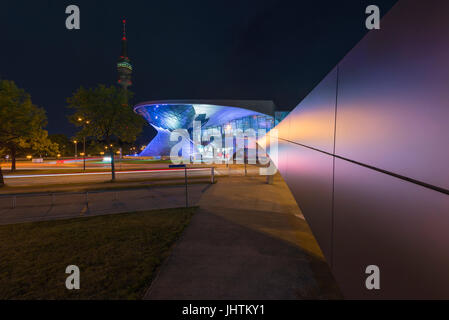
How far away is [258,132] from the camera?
55.9 meters

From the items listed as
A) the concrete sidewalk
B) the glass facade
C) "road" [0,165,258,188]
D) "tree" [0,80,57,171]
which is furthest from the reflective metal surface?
the glass facade

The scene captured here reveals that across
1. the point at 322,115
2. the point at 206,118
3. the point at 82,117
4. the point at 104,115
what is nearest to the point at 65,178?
the point at 82,117

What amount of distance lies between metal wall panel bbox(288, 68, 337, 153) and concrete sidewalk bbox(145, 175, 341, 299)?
2.86 metres

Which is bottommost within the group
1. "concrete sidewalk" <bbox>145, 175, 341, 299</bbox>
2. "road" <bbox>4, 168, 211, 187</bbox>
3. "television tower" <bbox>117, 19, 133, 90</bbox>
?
"concrete sidewalk" <bbox>145, 175, 341, 299</bbox>

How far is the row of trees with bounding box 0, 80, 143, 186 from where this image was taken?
15.2 meters

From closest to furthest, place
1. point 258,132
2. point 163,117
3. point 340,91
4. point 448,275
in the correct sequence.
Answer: point 448,275
point 340,91
point 258,132
point 163,117

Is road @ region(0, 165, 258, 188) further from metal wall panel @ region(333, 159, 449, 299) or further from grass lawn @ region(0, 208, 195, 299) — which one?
metal wall panel @ region(333, 159, 449, 299)

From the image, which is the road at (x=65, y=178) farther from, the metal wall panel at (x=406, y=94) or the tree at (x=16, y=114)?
the metal wall panel at (x=406, y=94)

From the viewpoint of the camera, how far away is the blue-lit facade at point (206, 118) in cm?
5534

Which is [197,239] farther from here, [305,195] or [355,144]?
[355,144]
